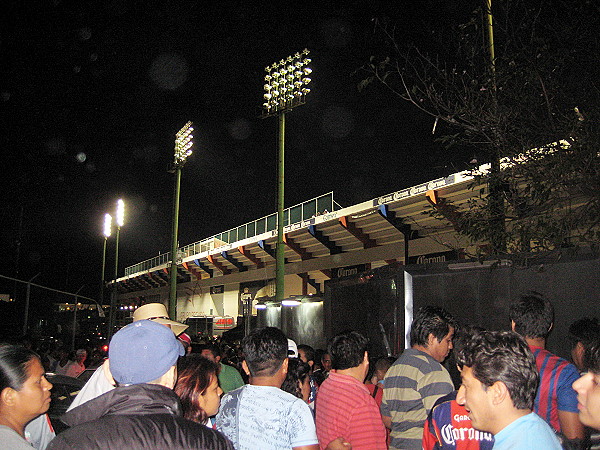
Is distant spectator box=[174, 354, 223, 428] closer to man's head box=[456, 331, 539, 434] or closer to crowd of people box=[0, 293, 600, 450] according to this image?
crowd of people box=[0, 293, 600, 450]

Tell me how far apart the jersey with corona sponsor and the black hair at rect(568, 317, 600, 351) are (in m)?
2.06

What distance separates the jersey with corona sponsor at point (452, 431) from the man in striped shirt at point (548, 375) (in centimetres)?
92

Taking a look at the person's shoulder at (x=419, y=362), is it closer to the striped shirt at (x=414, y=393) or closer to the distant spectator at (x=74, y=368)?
the striped shirt at (x=414, y=393)

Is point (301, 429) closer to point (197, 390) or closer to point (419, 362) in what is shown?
point (197, 390)

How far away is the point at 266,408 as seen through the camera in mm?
3375

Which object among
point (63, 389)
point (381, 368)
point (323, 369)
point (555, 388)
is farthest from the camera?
point (323, 369)

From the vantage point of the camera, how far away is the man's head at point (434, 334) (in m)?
4.37

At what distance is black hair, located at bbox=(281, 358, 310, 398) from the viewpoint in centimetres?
502

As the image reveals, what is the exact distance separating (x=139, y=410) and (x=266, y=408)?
4.81 feet

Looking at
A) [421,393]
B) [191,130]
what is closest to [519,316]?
[421,393]

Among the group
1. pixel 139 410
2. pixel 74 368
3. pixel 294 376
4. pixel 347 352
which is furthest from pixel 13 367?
pixel 74 368

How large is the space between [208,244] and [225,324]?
958 centimetres

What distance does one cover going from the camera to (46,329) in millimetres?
35188

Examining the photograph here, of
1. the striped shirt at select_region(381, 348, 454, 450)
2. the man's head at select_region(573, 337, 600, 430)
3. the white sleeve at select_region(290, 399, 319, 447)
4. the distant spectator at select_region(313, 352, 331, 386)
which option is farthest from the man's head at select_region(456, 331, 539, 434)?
the distant spectator at select_region(313, 352, 331, 386)
